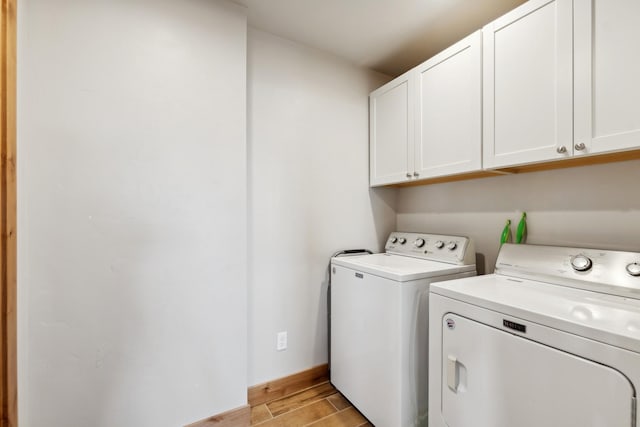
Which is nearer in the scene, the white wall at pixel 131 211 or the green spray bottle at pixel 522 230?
the white wall at pixel 131 211

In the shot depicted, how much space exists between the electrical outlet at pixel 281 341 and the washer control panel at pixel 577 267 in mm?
1377

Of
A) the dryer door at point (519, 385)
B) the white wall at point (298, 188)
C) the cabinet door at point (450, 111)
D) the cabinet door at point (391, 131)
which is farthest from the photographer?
the cabinet door at point (391, 131)

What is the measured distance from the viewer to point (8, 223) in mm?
1002

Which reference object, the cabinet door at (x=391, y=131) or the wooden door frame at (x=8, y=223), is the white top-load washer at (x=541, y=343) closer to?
Answer: the cabinet door at (x=391, y=131)

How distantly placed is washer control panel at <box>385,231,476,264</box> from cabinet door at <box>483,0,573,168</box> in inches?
20.2

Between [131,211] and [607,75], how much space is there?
209cm

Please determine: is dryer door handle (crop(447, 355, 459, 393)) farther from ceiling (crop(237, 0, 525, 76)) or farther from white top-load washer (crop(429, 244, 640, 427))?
ceiling (crop(237, 0, 525, 76))

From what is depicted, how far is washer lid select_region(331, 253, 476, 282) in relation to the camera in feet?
4.51

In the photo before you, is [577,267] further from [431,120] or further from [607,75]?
[431,120]

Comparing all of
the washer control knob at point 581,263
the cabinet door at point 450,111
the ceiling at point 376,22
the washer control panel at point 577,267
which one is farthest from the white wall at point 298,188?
the washer control knob at point 581,263

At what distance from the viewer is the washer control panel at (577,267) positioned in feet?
3.46

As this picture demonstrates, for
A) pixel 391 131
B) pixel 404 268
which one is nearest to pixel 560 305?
pixel 404 268

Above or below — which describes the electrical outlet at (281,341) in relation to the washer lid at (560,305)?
below

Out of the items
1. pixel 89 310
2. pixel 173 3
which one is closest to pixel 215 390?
pixel 89 310
